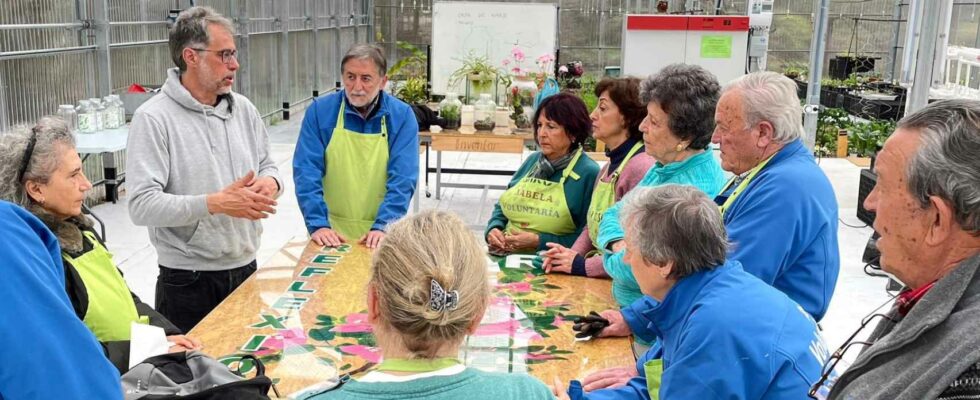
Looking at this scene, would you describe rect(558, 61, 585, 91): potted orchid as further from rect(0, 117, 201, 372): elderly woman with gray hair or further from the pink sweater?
rect(0, 117, 201, 372): elderly woman with gray hair

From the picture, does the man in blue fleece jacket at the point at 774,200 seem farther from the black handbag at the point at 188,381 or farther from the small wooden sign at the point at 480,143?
the small wooden sign at the point at 480,143

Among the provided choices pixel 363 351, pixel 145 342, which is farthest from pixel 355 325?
pixel 145 342

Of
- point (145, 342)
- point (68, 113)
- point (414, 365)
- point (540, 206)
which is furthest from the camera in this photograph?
point (68, 113)

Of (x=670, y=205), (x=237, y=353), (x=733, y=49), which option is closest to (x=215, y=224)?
(x=237, y=353)

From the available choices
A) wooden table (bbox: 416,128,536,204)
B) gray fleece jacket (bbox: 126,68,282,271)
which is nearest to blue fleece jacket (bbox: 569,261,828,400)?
gray fleece jacket (bbox: 126,68,282,271)

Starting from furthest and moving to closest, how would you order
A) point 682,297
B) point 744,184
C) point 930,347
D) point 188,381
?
1. point 744,184
2. point 188,381
3. point 682,297
4. point 930,347

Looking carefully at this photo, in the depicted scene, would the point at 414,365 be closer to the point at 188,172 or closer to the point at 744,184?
the point at 744,184

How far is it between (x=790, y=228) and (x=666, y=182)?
2.12ft

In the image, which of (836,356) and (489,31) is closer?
(836,356)

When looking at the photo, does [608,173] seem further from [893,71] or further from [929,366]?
[893,71]

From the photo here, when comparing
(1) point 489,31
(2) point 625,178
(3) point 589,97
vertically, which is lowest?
(3) point 589,97

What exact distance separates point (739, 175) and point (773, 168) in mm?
179

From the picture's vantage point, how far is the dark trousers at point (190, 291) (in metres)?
3.07

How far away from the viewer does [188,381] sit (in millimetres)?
1977
